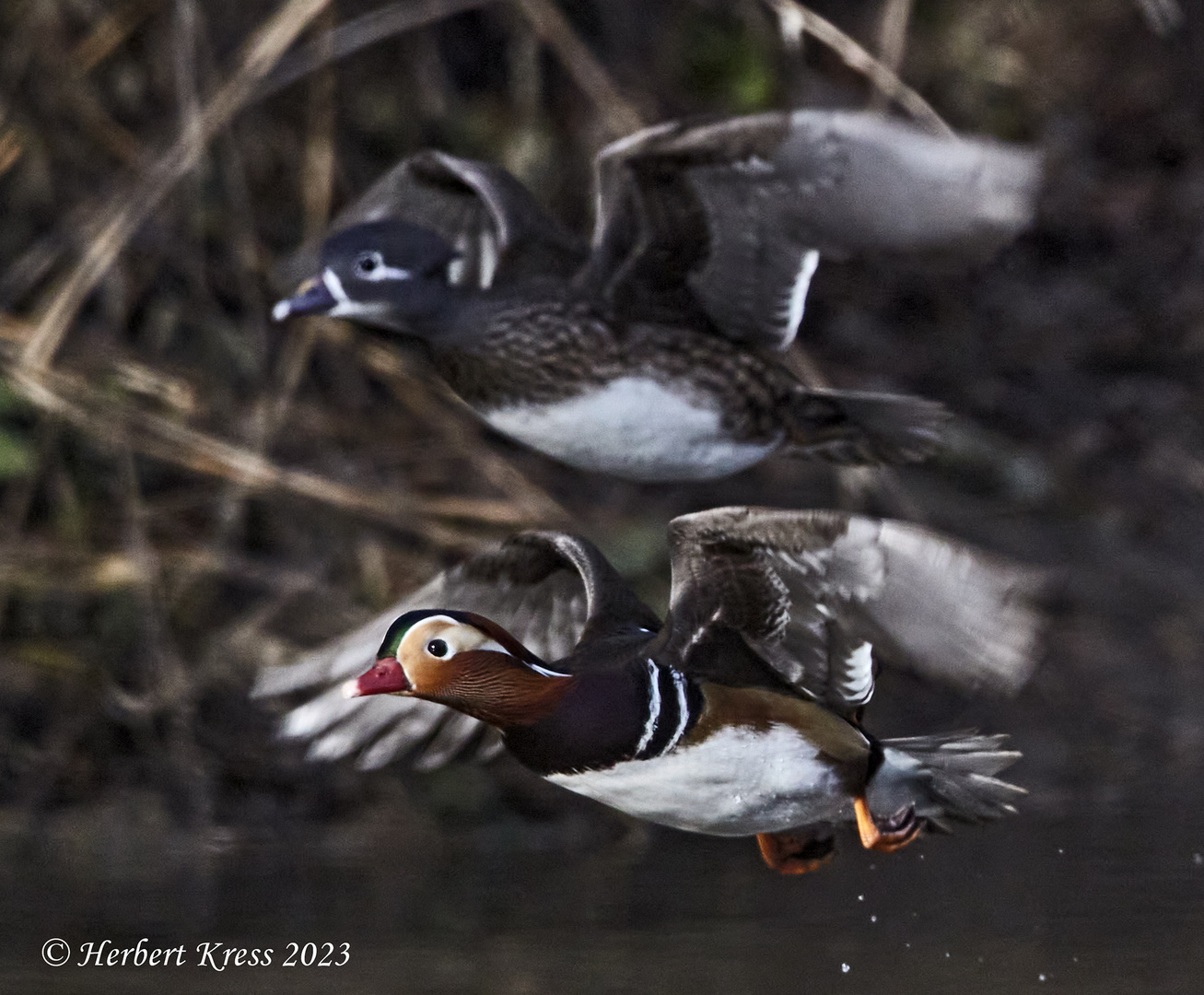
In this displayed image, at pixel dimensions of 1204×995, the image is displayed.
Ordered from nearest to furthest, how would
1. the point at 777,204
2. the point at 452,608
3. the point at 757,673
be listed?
the point at 757,673
the point at 452,608
the point at 777,204

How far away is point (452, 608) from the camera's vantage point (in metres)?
2.81

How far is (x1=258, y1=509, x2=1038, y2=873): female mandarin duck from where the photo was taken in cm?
219

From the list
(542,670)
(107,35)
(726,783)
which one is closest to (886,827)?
(726,783)

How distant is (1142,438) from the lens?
5.21m

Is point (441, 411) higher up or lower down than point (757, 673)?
lower down

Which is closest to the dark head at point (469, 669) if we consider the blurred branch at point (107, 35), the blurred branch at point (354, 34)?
the blurred branch at point (354, 34)

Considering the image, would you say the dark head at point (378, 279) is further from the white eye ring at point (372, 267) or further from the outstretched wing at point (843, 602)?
the outstretched wing at point (843, 602)

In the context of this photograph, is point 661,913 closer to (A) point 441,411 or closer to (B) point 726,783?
(B) point 726,783

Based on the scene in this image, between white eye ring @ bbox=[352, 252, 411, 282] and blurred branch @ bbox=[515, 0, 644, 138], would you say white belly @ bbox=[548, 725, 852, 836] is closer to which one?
white eye ring @ bbox=[352, 252, 411, 282]

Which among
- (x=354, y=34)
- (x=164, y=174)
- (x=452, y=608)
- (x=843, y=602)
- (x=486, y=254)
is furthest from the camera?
(x=354, y=34)

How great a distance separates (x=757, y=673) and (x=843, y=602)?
19 centimetres

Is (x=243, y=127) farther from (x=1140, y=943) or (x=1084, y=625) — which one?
(x=1140, y=943)

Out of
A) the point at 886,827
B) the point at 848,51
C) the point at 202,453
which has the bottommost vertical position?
the point at 202,453

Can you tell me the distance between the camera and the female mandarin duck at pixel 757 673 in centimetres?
219
